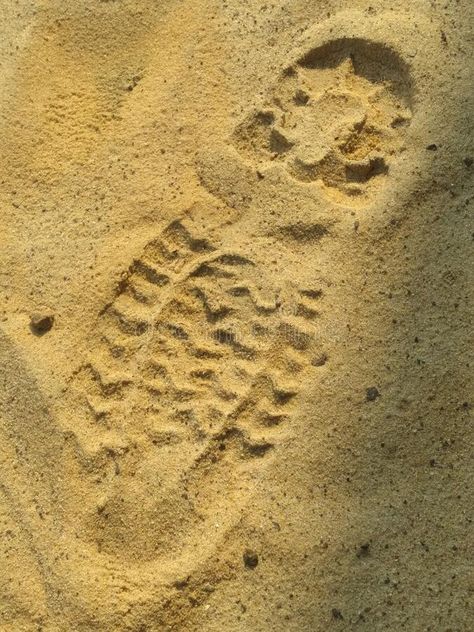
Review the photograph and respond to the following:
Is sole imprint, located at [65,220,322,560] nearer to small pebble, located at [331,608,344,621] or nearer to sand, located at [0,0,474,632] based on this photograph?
sand, located at [0,0,474,632]

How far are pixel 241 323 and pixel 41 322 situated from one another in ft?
1.75

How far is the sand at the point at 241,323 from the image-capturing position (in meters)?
1.77

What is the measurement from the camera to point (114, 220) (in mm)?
1964

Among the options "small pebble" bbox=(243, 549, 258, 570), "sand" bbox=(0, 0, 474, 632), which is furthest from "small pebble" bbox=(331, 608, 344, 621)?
"small pebble" bbox=(243, 549, 258, 570)

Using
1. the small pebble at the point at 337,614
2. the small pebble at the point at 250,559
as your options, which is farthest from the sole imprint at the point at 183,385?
the small pebble at the point at 337,614

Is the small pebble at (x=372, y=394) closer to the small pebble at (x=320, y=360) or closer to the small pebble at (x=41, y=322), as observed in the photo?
the small pebble at (x=320, y=360)

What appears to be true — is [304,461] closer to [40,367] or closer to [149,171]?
[40,367]

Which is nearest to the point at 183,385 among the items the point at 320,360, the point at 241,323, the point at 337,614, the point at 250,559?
the point at 241,323

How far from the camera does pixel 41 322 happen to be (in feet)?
Answer: 6.35

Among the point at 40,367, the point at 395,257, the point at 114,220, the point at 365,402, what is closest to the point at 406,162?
the point at 395,257

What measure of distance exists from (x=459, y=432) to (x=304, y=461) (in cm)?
38

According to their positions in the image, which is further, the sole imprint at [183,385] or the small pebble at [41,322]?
the small pebble at [41,322]

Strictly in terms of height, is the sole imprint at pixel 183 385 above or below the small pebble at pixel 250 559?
above

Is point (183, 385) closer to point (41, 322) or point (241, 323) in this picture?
point (241, 323)
